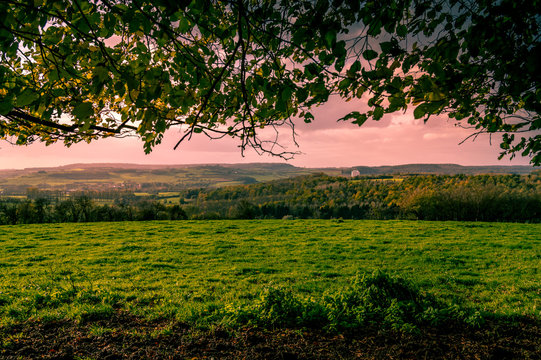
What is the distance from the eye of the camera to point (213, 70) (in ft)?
14.1

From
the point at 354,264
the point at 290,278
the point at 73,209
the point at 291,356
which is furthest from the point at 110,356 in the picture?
the point at 73,209

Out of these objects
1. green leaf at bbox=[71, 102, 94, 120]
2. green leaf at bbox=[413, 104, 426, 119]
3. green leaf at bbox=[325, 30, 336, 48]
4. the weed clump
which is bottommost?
the weed clump

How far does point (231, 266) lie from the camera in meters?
12.2

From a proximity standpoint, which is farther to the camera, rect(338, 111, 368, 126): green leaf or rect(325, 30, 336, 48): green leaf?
rect(338, 111, 368, 126): green leaf

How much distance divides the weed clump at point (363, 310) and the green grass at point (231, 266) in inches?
41.6

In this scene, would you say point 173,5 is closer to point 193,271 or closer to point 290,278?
point 290,278

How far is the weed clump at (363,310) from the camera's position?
4.79 m

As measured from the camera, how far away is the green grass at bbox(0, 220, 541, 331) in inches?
268

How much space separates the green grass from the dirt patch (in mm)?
726

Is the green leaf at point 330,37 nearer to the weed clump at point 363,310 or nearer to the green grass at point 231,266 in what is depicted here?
the weed clump at point 363,310

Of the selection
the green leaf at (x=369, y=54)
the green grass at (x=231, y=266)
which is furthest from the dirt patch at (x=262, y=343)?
the green leaf at (x=369, y=54)

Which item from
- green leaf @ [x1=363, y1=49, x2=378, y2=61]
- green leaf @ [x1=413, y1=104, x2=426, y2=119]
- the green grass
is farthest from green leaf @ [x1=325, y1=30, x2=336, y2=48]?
the green grass

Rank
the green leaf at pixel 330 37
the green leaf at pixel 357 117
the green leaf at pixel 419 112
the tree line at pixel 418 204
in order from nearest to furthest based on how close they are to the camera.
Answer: the green leaf at pixel 419 112, the green leaf at pixel 330 37, the green leaf at pixel 357 117, the tree line at pixel 418 204

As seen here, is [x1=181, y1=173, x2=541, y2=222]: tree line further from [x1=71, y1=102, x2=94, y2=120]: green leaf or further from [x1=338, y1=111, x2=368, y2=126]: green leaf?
[x1=71, y1=102, x2=94, y2=120]: green leaf
